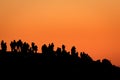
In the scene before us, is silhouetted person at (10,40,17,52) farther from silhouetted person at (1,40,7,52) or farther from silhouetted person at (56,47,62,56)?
silhouetted person at (56,47,62,56)

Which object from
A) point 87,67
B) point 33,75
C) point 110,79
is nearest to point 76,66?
point 87,67

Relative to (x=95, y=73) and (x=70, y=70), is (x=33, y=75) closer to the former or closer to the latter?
(x=70, y=70)

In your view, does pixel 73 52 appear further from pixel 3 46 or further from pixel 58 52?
pixel 3 46

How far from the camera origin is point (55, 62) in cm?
14762

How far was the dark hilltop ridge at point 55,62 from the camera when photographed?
454ft

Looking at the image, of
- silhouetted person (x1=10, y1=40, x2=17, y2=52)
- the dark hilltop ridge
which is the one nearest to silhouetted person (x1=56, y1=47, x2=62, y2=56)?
the dark hilltop ridge

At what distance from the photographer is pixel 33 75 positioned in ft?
420

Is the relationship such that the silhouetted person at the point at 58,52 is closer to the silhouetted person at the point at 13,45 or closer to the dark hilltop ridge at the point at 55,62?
the dark hilltop ridge at the point at 55,62

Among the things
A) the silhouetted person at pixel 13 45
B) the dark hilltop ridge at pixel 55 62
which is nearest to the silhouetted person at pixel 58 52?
the dark hilltop ridge at pixel 55 62

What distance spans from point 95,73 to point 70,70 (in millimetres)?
9500

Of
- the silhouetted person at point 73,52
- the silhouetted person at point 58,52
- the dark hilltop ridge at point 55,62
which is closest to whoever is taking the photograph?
the dark hilltop ridge at point 55,62

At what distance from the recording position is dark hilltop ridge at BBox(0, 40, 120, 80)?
454ft

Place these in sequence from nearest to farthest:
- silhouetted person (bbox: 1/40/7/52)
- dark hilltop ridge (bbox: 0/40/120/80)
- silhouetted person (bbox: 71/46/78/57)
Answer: dark hilltop ridge (bbox: 0/40/120/80), silhouetted person (bbox: 1/40/7/52), silhouetted person (bbox: 71/46/78/57)

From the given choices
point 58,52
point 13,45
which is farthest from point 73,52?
point 13,45
